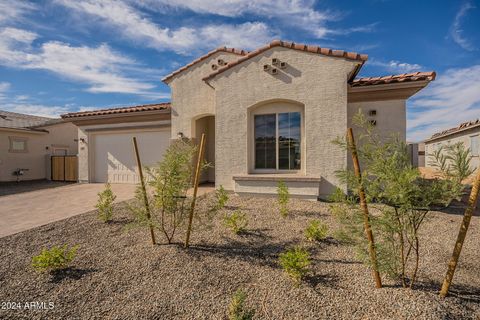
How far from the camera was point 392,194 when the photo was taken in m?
2.66

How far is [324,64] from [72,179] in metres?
16.1

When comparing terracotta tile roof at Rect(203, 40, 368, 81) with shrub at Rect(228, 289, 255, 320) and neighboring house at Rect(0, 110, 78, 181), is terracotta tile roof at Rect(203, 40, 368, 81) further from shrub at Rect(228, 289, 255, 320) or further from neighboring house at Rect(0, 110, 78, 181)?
neighboring house at Rect(0, 110, 78, 181)

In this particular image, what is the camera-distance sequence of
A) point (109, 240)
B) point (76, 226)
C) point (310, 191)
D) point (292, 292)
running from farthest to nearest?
1. point (310, 191)
2. point (76, 226)
3. point (109, 240)
4. point (292, 292)

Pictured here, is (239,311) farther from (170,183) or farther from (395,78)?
(395,78)

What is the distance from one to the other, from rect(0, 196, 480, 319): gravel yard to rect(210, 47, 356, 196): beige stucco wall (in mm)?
2850

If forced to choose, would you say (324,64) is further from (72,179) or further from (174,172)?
(72,179)

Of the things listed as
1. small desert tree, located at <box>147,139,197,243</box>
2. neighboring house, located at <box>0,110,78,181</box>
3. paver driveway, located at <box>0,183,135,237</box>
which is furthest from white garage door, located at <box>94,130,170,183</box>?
small desert tree, located at <box>147,139,197,243</box>

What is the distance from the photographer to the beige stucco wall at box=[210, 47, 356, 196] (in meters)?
7.36

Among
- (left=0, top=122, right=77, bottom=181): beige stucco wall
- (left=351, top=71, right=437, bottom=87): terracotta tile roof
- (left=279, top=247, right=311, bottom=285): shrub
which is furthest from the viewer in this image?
(left=0, top=122, right=77, bottom=181): beige stucco wall

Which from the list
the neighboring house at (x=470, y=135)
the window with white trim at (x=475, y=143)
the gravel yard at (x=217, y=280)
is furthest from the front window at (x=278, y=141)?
the window with white trim at (x=475, y=143)

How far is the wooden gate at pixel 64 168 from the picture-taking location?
1490 cm

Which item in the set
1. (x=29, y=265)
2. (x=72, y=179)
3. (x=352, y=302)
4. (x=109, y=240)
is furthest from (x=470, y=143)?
(x=72, y=179)

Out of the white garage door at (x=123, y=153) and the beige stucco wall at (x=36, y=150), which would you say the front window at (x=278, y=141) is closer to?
the white garage door at (x=123, y=153)

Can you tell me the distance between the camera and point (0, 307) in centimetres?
299
